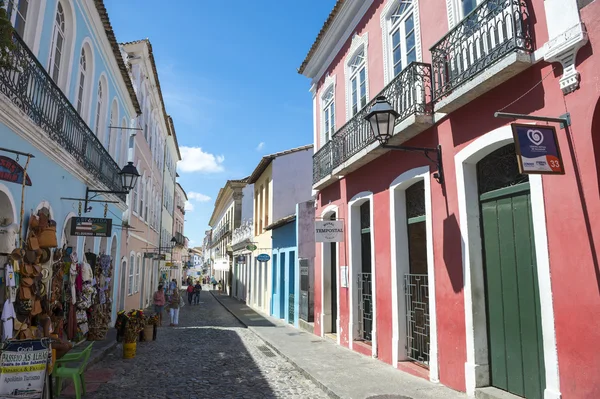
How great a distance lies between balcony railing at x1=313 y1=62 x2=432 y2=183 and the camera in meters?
7.12

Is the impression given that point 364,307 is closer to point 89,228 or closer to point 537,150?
point 89,228

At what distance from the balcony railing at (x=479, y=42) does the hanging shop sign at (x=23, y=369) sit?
20.7 ft

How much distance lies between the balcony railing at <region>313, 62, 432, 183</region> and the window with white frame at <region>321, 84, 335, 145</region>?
92cm

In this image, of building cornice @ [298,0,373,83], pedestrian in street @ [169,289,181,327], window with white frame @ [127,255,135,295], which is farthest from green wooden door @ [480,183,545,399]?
window with white frame @ [127,255,135,295]

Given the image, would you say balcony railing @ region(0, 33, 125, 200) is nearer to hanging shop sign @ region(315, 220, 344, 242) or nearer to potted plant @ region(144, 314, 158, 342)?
potted plant @ region(144, 314, 158, 342)

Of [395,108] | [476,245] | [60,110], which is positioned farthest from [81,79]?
[476,245]

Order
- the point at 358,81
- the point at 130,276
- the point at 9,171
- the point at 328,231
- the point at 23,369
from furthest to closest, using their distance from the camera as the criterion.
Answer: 1. the point at 130,276
2. the point at 358,81
3. the point at 328,231
4. the point at 9,171
5. the point at 23,369

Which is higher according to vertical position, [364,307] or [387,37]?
[387,37]

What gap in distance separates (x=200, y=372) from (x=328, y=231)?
4159 millimetres

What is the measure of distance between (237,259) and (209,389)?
2411cm

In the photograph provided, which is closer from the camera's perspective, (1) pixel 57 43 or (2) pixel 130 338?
(1) pixel 57 43

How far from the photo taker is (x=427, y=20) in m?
7.37

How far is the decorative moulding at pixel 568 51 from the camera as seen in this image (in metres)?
4.32

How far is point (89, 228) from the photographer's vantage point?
855 cm
